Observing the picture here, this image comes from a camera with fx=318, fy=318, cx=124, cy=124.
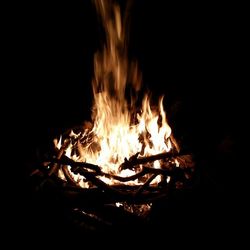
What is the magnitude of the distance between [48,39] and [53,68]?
481mm

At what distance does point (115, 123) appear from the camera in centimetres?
393

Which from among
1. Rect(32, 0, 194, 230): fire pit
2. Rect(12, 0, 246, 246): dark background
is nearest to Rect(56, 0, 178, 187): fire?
Rect(32, 0, 194, 230): fire pit

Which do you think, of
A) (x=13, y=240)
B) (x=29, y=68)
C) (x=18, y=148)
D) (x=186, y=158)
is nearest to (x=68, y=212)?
(x=13, y=240)

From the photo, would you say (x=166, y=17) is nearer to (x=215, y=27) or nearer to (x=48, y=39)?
(x=215, y=27)

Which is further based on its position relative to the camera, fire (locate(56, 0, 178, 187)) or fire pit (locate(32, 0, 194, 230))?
fire (locate(56, 0, 178, 187))

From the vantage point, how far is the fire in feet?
11.5

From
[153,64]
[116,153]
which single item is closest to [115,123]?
[116,153]

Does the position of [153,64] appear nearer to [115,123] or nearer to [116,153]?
[115,123]

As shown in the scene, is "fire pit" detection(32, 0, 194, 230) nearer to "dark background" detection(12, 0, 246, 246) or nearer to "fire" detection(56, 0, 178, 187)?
"fire" detection(56, 0, 178, 187)

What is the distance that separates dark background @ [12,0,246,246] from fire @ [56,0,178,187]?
0.25m

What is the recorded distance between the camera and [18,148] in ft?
13.4

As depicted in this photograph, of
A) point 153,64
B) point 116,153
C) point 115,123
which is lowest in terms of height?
point 116,153

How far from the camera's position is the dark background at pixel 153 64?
13.1ft

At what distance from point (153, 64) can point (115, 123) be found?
1637mm
